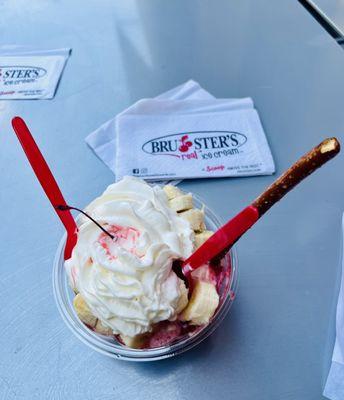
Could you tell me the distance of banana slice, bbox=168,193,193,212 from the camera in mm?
560

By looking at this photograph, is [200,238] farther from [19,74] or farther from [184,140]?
[19,74]

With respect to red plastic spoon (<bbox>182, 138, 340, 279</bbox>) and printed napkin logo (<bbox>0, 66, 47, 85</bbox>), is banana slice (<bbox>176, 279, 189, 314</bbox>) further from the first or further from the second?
printed napkin logo (<bbox>0, 66, 47, 85</bbox>)

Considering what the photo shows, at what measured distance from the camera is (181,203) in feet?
1.85

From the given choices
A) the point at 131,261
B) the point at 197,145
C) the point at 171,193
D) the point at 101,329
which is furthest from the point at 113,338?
the point at 197,145

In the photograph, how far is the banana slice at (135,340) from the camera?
1.56 feet

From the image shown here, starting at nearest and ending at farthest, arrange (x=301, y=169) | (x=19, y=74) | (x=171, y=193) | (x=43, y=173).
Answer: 1. (x=301, y=169)
2. (x=43, y=173)
3. (x=171, y=193)
4. (x=19, y=74)

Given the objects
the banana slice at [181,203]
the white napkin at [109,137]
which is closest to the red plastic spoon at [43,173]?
the banana slice at [181,203]

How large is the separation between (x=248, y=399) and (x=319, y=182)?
44cm

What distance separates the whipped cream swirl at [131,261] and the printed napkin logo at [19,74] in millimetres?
617

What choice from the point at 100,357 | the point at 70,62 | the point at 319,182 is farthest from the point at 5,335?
the point at 70,62

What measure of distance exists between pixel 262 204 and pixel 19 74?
0.84 m

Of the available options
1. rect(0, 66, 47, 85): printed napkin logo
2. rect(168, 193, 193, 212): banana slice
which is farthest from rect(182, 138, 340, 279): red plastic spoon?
rect(0, 66, 47, 85): printed napkin logo

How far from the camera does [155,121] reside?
864 mm

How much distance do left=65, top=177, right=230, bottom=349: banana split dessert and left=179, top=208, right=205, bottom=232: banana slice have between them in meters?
0.01
